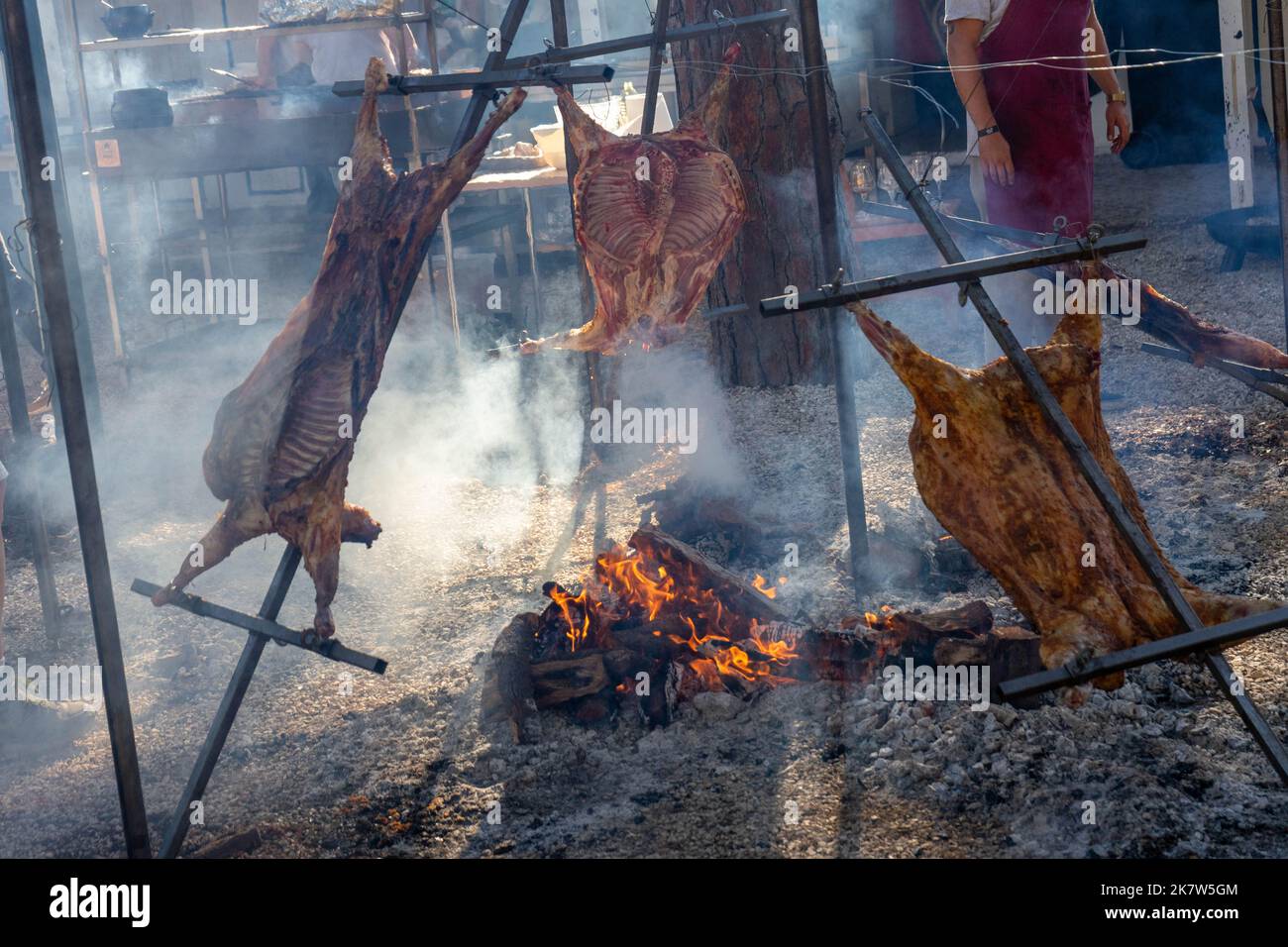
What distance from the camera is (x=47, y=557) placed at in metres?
5.50

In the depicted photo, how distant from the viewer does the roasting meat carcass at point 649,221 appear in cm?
475

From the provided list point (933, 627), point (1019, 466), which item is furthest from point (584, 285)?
point (1019, 466)

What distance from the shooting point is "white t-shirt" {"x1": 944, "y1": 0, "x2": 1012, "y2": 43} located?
556 cm

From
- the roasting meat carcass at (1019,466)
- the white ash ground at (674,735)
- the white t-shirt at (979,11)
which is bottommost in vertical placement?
the white ash ground at (674,735)

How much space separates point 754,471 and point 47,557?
12.5ft

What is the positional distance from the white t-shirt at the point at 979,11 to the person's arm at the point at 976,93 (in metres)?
0.03

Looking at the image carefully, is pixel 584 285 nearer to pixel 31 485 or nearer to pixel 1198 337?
pixel 31 485

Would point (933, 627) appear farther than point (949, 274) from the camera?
Yes

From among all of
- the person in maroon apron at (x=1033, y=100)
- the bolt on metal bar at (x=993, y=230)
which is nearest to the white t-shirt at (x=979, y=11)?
the person in maroon apron at (x=1033, y=100)

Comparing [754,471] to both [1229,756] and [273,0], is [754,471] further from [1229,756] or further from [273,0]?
[273,0]

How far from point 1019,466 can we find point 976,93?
2.93 meters

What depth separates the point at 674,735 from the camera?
4.07 m

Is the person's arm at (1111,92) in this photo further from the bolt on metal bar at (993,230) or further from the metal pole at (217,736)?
the metal pole at (217,736)
